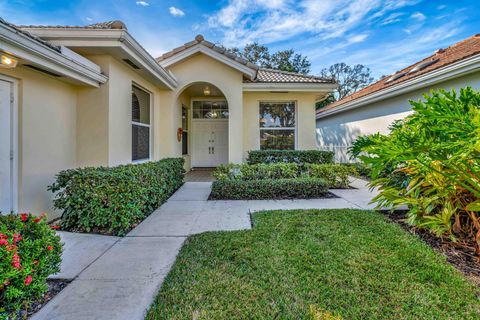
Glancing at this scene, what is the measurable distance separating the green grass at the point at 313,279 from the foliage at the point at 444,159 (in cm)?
61

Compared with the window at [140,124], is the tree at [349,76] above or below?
above

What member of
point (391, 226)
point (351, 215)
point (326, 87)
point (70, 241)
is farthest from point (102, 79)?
point (326, 87)

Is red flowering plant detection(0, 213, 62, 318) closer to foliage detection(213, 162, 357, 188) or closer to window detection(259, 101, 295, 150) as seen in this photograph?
foliage detection(213, 162, 357, 188)

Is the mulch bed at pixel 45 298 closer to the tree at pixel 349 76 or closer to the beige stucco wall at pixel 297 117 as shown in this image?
the beige stucco wall at pixel 297 117

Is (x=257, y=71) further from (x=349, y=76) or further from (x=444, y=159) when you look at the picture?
A: (x=349, y=76)

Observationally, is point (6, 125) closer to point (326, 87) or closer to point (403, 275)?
point (403, 275)

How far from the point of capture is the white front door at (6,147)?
4.02m

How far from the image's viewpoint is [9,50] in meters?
3.42

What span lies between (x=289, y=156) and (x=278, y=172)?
1924 millimetres

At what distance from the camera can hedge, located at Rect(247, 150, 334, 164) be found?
9.38 metres

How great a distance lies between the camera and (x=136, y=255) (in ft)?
11.3

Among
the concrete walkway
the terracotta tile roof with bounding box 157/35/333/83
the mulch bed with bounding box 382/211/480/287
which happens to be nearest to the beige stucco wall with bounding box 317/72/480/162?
the terracotta tile roof with bounding box 157/35/333/83

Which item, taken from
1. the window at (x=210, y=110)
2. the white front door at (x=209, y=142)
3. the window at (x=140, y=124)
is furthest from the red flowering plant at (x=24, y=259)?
the window at (x=210, y=110)

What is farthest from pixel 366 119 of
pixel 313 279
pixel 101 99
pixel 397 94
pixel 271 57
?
pixel 271 57
